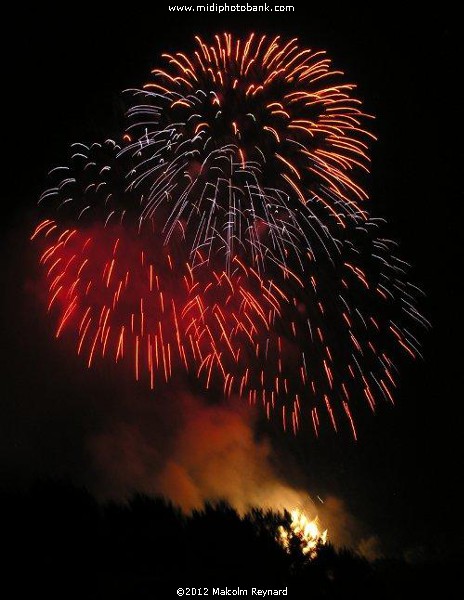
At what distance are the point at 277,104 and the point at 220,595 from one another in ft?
29.3

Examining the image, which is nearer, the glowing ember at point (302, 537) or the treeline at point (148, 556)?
the treeline at point (148, 556)

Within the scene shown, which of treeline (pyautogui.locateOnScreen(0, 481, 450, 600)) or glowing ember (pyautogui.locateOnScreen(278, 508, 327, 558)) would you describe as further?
glowing ember (pyautogui.locateOnScreen(278, 508, 327, 558))

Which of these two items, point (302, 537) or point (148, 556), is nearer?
point (148, 556)

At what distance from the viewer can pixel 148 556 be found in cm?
1326

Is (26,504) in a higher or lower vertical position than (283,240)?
lower

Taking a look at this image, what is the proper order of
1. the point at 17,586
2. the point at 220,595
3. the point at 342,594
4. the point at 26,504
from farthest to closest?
the point at 26,504 < the point at 342,594 < the point at 220,595 < the point at 17,586

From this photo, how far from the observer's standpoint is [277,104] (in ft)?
44.1

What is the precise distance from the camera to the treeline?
12.2 meters

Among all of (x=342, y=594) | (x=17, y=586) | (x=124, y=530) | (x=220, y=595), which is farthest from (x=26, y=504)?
(x=342, y=594)

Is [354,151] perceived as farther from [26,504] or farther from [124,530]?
[26,504]

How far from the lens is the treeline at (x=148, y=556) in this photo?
1216cm

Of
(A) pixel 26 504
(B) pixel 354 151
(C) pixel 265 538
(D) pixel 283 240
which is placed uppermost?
(B) pixel 354 151

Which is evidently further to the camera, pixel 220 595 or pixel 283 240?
pixel 283 240

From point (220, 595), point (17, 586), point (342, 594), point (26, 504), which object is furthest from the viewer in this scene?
point (26, 504)
